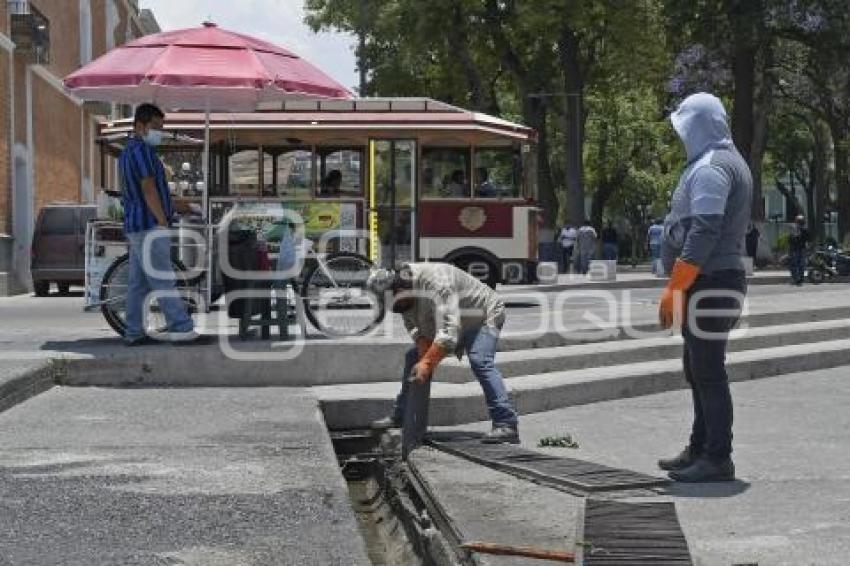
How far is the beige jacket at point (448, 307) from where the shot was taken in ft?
26.1

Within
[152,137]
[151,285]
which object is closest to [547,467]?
[151,285]

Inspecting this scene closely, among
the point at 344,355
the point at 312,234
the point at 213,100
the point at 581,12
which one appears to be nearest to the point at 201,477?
the point at 344,355

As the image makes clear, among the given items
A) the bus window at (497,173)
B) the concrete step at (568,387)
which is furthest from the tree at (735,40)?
the concrete step at (568,387)

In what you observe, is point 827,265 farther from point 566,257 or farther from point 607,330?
point 607,330

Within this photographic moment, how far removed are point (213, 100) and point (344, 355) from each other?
365 centimetres

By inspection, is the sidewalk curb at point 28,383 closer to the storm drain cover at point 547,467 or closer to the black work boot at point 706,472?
the storm drain cover at point 547,467

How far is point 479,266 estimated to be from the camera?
1916cm

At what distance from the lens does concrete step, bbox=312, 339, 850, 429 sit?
9.32 metres

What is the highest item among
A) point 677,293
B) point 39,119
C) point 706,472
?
point 39,119

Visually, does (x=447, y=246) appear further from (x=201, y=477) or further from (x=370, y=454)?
(x=201, y=477)

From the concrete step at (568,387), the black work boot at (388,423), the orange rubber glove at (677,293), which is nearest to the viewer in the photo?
the orange rubber glove at (677,293)

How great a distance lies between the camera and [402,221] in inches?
755

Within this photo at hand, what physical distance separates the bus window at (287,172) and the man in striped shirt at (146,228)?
8747 mm

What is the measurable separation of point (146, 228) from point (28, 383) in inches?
66.6
